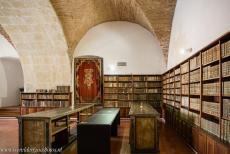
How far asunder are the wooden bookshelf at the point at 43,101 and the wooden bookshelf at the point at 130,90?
1842 millimetres

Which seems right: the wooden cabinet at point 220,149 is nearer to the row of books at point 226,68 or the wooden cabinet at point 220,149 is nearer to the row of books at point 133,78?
the row of books at point 226,68

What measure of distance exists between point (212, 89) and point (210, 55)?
1.97ft

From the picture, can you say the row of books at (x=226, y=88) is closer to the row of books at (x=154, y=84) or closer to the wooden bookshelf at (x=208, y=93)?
the wooden bookshelf at (x=208, y=93)

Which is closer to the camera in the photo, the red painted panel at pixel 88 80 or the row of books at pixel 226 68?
the row of books at pixel 226 68

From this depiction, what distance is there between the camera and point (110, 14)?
33.2 ft

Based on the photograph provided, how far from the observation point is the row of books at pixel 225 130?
337 cm

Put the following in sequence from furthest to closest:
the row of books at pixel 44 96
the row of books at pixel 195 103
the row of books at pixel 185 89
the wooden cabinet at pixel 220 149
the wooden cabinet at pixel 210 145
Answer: the row of books at pixel 44 96 → the row of books at pixel 185 89 → the row of books at pixel 195 103 → the wooden cabinet at pixel 210 145 → the wooden cabinet at pixel 220 149

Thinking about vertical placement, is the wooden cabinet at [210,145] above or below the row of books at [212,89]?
below

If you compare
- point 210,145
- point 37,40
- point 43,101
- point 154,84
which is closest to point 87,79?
point 43,101

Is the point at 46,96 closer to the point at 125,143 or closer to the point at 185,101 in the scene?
the point at 125,143

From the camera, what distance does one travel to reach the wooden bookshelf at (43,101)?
34.1ft

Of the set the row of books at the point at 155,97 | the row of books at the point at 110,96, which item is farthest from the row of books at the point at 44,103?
the row of books at the point at 155,97

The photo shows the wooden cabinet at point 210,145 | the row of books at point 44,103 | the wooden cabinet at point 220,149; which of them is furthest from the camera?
the row of books at point 44,103

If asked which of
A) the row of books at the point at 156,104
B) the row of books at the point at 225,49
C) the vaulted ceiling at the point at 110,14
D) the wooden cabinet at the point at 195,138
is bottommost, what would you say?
the wooden cabinet at the point at 195,138
